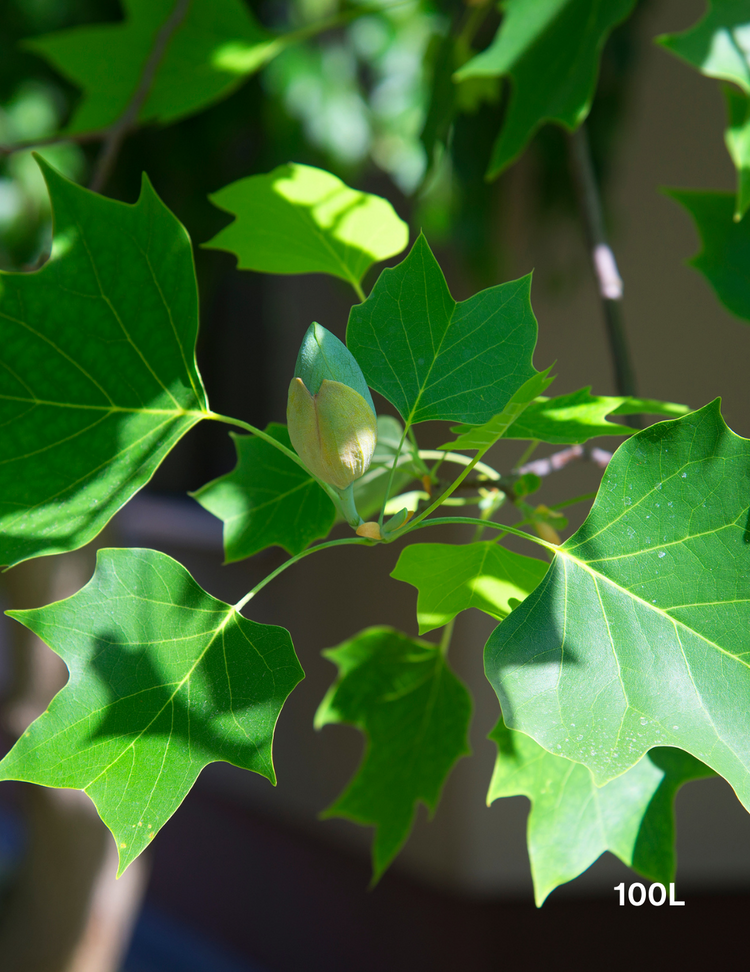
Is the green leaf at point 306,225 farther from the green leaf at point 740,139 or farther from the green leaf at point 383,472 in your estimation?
the green leaf at point 740,139

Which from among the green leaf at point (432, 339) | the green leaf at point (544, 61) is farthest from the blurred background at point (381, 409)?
the green leaf at point (432, 339)

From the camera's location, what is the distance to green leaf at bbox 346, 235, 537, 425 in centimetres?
31

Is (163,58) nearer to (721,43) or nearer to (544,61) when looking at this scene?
(544,61)

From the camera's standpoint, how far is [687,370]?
68.8 inches

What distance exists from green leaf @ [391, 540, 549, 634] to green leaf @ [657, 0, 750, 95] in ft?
0.98

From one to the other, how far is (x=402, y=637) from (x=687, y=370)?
1.41m

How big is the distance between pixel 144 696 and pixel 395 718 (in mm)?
292

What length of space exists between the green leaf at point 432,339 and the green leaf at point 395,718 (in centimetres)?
25

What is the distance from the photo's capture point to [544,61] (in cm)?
50

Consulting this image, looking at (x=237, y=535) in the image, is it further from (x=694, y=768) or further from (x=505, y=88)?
(x=505, y=88)

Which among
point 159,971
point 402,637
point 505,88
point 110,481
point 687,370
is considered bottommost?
point 159,971

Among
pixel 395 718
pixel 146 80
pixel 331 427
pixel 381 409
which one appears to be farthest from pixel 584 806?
pixel 381 409

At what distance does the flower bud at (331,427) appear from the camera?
0.28 meters

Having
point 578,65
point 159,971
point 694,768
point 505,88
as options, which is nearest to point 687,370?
point 505,88
